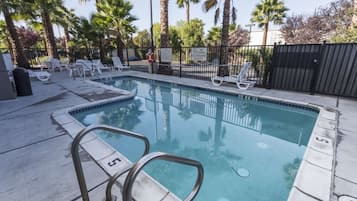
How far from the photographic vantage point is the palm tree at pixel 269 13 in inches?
669

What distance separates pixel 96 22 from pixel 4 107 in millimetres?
10393

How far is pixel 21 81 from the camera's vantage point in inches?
223

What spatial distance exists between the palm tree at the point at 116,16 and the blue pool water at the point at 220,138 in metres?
8.82

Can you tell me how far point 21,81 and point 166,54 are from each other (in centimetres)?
682

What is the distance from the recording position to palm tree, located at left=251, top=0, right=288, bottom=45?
17.0m

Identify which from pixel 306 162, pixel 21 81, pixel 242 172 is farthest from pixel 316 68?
pixel 21 81

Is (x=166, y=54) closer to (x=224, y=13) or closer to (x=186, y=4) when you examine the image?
(x=224, y=13)

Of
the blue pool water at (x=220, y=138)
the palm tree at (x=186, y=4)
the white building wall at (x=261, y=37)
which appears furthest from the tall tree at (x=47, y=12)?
the white building wall at (x=261, y=37)

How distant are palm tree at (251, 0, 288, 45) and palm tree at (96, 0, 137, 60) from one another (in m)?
13.4

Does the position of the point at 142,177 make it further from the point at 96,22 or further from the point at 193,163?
the point at 96,22

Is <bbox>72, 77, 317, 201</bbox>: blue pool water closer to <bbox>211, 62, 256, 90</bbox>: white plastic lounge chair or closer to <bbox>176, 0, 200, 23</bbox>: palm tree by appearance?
<bbox>211, 62, 256, 90</bbox>: white plastic lounge chair

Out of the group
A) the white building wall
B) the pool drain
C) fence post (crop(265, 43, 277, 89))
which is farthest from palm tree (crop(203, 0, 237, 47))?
the white building wall

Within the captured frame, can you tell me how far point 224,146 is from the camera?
3639 millimetres

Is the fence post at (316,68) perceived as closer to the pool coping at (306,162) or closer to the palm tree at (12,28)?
the pool coping at (306,162)
